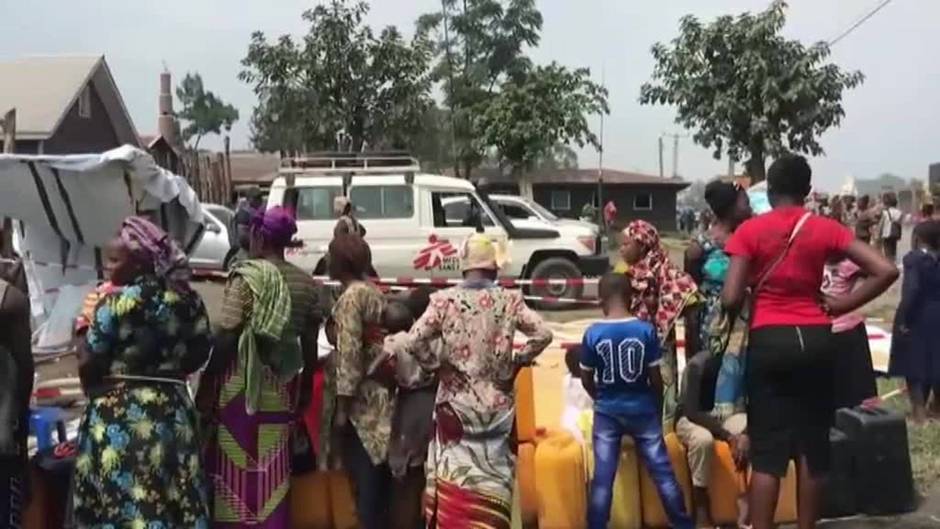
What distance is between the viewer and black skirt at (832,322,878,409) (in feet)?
24.0

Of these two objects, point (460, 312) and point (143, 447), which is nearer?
point (143, 447)

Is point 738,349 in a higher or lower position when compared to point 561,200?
lower

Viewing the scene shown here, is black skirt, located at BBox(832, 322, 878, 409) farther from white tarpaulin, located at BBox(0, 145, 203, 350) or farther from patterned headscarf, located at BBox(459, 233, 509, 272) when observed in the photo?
white tarpaulin, located at BBox(0, 145, 203, 350)

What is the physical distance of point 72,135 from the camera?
35.9 m

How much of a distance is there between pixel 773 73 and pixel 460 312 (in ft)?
65.8

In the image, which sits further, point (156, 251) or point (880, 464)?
point (880, 464)

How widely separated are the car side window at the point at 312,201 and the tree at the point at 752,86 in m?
9.57

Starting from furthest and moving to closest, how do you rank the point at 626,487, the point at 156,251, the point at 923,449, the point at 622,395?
the point at 923,449, the point at 626,487, the point at 622,395, the point at 156,251

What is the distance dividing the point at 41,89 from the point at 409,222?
21.8 metres

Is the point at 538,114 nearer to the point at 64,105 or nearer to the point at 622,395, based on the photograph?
the point at 64,105

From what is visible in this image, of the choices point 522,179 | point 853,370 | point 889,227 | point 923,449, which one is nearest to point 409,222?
point 889,227

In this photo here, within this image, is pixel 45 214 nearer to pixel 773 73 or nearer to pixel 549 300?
pixel 549 300

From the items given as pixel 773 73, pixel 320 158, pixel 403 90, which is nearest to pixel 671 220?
pixel 403 90

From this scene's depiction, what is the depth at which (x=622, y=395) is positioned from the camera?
19.0ft
